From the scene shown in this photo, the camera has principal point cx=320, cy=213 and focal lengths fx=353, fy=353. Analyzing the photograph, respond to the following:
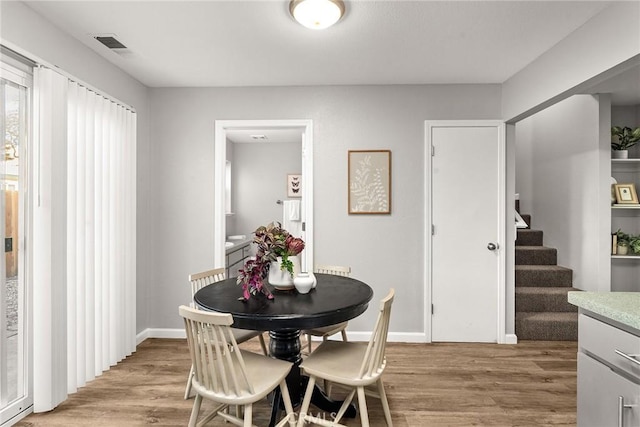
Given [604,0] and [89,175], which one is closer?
[604,0]

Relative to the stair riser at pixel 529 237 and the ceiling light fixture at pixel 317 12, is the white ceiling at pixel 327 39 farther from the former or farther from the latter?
the stair riser at pixel 529 237

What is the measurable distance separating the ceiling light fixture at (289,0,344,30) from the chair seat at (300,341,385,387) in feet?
6.57

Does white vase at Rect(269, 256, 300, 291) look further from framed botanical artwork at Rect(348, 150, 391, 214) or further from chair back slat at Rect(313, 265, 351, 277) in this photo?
framed botanical artwork at Rect(348, 150, 391, 214)

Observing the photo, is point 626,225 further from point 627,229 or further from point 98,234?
point 98,234

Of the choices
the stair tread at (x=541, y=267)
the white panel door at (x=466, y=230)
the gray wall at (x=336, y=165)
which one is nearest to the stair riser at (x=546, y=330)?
the white panel door at (x=466, y=230)

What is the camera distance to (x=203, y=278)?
280 cm

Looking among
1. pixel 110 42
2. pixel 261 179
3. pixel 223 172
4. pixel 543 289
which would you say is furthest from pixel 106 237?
pixel 543 289

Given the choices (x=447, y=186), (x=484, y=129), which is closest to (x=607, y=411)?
(x=447, y=186)

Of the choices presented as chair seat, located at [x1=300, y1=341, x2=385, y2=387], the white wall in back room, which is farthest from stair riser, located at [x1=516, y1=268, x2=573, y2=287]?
the white wall in back room

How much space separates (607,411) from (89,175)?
130 inches

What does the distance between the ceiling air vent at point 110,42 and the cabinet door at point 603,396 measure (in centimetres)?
340

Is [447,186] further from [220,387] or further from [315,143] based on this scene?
[220,387]

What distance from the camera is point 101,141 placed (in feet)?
9.29

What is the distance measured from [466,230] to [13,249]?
11.9 ft
